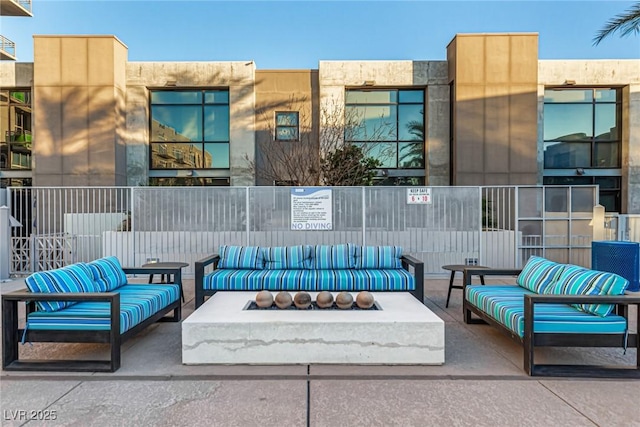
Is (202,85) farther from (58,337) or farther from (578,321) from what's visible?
(578,321)

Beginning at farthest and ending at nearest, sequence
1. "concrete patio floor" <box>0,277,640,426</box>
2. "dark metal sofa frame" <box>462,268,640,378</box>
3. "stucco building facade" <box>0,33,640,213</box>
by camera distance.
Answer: "stucco building facade" <box>0,33,640,213</box>
"dark metal sofa frame" <box>462,268,640,378</box>
"concrete patio floor" <box>0,277,640,426</box>

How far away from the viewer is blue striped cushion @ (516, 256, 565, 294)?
4645mm

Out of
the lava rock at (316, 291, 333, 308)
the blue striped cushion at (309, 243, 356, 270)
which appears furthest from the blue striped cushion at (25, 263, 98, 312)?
the blue striped cushion at (309, 243, 356, 270)

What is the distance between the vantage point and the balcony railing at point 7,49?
20.0 m

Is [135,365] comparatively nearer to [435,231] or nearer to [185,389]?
[185,389]

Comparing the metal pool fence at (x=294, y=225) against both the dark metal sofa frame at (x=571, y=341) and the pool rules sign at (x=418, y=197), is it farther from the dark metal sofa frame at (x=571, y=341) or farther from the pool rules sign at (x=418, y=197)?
the dark metal sofa frame at (x=571, y=341)

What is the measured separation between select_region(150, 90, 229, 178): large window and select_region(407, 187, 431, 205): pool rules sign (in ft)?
28.4

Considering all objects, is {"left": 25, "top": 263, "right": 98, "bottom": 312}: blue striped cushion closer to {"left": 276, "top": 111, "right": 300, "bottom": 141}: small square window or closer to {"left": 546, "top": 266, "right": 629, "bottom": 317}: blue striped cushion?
{"left": 546, "top": 266, "right": 629, "bottom": 317}: blue striped cushion

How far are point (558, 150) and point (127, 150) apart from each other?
16824 millimetres

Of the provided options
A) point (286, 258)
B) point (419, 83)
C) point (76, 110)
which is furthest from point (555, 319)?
point (76, 110)

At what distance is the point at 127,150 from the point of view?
1444 centimetres

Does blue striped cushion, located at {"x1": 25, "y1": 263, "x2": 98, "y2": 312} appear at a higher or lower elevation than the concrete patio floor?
higher

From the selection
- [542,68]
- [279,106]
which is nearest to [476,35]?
[542,68]

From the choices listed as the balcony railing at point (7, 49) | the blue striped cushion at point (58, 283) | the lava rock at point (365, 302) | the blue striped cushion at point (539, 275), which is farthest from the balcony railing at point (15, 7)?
the blue striped cushion at point (539, 275)
